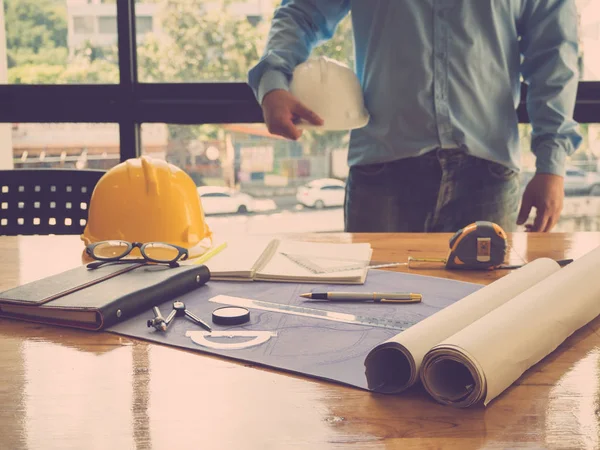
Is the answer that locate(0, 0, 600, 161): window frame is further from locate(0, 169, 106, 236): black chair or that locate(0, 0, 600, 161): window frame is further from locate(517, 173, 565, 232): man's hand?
locate(517, 173, 565, 232): man's hand

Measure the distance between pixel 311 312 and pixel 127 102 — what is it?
1.87 meters

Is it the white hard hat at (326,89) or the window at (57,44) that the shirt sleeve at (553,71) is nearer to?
the white hard hat at (326,89)

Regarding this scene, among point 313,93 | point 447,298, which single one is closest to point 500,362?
point 447,298

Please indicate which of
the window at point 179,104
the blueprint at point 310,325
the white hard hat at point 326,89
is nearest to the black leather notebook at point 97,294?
the blueprint at point 310,325

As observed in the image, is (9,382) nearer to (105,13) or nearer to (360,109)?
(360,109)

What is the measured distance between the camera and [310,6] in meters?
1.81

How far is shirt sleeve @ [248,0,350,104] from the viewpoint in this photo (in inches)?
64.4

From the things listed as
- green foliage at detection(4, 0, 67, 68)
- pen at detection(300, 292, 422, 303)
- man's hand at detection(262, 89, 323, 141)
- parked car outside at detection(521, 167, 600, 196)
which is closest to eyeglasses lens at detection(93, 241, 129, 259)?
pen at detection(300, 292, 422, 303)

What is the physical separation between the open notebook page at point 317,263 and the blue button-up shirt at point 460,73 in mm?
494

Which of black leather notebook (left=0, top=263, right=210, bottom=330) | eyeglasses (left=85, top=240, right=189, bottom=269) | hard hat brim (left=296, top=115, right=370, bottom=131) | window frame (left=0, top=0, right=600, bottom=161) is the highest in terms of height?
window frame (left=0, top=0, right=600, bottom=161)

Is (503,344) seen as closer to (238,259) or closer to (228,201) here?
(238,259)

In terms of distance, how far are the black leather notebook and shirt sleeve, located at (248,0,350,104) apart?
0.74m

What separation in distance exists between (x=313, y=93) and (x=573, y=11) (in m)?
0.73

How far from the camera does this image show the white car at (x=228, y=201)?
103 inches
